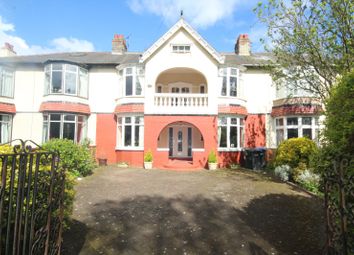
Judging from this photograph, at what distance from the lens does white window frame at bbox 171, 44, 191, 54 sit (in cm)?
1769

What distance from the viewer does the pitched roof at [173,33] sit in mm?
17359

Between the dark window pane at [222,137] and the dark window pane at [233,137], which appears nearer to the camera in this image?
the dark window pane at [222,137]

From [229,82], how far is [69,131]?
1216 cm

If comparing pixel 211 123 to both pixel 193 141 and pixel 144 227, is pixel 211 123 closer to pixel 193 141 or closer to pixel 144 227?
pixel 193 141

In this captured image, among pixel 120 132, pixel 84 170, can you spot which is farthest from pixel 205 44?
pixel 84 170

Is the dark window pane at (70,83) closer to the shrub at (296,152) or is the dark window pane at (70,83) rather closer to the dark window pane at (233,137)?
the dark window pane at (233,137)

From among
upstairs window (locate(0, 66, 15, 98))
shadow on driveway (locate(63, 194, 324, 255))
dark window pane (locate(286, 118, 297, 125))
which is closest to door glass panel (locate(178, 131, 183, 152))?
dark window pane (locate(286, 118, 297, 125))

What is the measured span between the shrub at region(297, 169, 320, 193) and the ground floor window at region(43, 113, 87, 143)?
1472 centimetres

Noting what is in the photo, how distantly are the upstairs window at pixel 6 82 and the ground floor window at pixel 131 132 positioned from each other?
28.2 feet

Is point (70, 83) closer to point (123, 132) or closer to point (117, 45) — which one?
point (123, 132)

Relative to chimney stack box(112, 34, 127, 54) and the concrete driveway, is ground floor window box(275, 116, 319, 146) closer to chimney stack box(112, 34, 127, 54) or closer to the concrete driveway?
the concrete driveway

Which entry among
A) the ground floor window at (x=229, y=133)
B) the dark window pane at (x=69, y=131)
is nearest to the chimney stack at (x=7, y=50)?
the dark window pane at (x=69, y=131)

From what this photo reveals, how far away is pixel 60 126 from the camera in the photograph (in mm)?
17422

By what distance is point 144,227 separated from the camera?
630 centimetres
